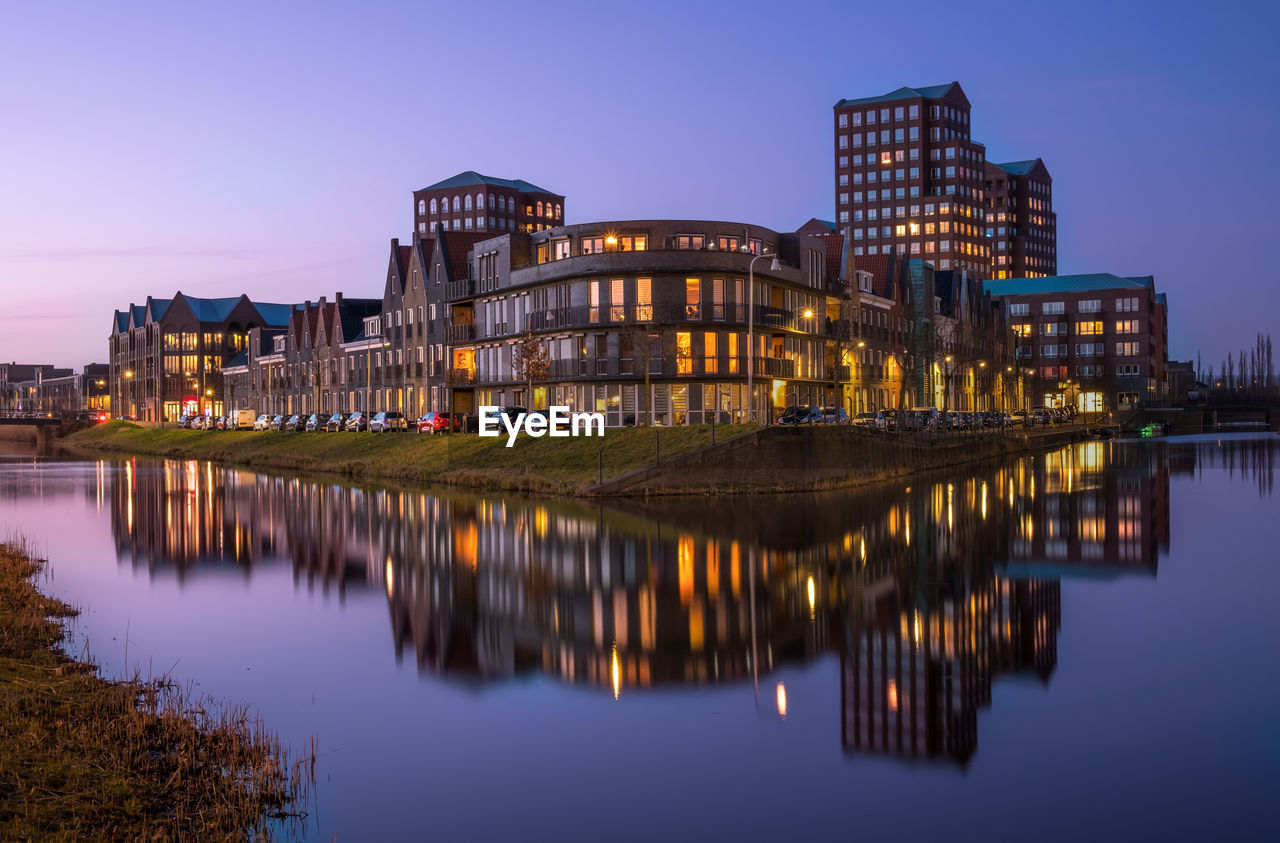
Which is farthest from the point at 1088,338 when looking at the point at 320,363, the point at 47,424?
the point at 47,424

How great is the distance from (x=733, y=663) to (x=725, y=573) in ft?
31.1

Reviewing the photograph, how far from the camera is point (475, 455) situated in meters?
66.2

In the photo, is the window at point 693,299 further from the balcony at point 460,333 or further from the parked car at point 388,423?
the parked car at point 388,423

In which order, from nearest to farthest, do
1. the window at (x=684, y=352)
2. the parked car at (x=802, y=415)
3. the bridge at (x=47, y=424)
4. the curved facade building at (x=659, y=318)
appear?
the parked car at (x=802, y=415) < the window at (x=684, y=352) < the curved facade building at (x=659, y=318) < the bridge at (x=47, y=424)

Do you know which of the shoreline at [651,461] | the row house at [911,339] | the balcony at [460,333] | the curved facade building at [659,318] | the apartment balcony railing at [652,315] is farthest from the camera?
the row house at [911,339]

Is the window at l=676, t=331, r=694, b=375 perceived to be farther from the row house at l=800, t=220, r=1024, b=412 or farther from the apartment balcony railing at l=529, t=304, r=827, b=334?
the row house at l=800, t=220, r=1024, b=412

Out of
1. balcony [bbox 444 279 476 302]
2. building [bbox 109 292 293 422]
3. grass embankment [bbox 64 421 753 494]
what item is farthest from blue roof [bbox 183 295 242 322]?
balcony [bbox 444 279 476 302]

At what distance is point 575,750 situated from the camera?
14.5 metres

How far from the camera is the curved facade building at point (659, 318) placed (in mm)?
76312

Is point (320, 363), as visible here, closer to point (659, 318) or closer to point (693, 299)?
point (659, 318)

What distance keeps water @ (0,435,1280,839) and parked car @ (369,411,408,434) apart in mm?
51785

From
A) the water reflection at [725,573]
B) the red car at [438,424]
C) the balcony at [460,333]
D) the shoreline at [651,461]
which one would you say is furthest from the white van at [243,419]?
the water reflection at [725,573]

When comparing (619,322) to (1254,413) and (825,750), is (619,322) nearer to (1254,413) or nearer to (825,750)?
(825,750)

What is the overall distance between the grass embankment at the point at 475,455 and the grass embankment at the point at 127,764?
35835 mm
